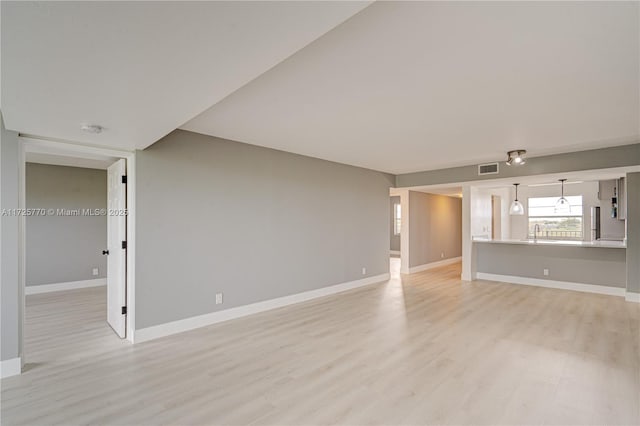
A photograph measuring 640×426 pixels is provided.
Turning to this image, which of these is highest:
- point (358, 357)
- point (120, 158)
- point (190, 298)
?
point (120, 158)

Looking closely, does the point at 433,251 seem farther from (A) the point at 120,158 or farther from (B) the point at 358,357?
(A) the point at 120,158

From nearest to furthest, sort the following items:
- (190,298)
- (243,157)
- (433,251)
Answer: (190,298)
(243,157)
(433,251)

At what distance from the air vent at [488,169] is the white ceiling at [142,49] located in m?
5.73

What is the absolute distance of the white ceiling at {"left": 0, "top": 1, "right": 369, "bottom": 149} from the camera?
1.22m

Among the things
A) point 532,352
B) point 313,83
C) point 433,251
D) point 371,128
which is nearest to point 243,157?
point 371,128

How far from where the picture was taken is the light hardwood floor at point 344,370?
7.20 feet

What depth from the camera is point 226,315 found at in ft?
13.6

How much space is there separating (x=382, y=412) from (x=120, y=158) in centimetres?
377

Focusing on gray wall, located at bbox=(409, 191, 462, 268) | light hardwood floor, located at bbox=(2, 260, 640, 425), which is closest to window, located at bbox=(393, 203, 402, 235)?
gray wall, located at bbox=(409, 191, 462, 268)

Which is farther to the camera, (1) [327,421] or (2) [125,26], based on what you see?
(1) [327,421]

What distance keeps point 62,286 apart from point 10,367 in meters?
3.94

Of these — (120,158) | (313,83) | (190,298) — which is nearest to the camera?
(313,83)

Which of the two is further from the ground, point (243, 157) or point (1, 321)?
point (243, 157)

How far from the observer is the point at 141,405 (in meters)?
2.29
